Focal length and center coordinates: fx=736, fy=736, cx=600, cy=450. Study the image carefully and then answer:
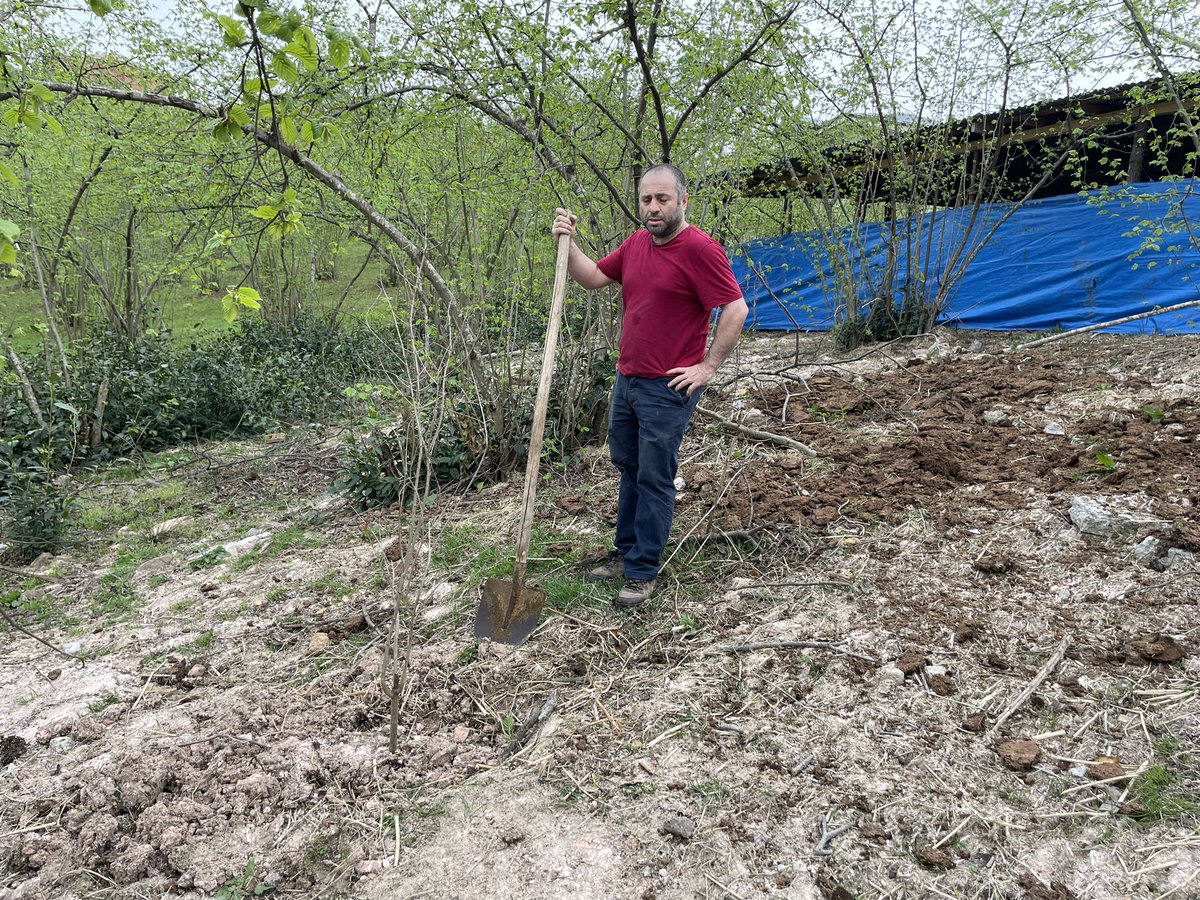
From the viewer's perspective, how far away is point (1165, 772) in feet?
6.67

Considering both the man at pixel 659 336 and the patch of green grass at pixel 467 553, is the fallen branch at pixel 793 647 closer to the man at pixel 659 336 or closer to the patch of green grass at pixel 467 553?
the man at pixel 659 336

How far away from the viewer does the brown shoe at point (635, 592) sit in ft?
10.3

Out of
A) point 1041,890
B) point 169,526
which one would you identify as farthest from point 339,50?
point 169,526

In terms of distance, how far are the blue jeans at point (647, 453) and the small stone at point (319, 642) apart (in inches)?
52.5

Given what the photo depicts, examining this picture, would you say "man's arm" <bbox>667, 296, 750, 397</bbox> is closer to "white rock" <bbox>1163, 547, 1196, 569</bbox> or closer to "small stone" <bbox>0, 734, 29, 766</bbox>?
"white rock" <bbox>1163, 547, 1196, 569</bbox>

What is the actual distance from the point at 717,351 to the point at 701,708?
51.3 inches

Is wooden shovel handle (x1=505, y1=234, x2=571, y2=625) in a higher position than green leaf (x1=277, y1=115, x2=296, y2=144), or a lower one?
lower

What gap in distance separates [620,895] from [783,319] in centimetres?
864

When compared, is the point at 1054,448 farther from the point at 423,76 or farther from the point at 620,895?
the point at 423,76

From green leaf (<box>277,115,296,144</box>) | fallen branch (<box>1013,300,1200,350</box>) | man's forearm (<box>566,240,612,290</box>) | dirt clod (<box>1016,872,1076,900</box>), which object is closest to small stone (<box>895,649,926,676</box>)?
dirt clod (<box>1016,872,1076,900</box>)

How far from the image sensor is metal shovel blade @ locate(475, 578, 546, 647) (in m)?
2.93

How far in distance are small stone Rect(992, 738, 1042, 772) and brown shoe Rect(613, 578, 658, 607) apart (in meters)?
1.40

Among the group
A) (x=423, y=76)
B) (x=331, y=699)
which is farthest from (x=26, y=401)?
(x=331, y=699)

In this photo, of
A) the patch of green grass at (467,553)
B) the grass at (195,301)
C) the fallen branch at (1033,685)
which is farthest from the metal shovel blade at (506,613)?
the grass at (195,301)
